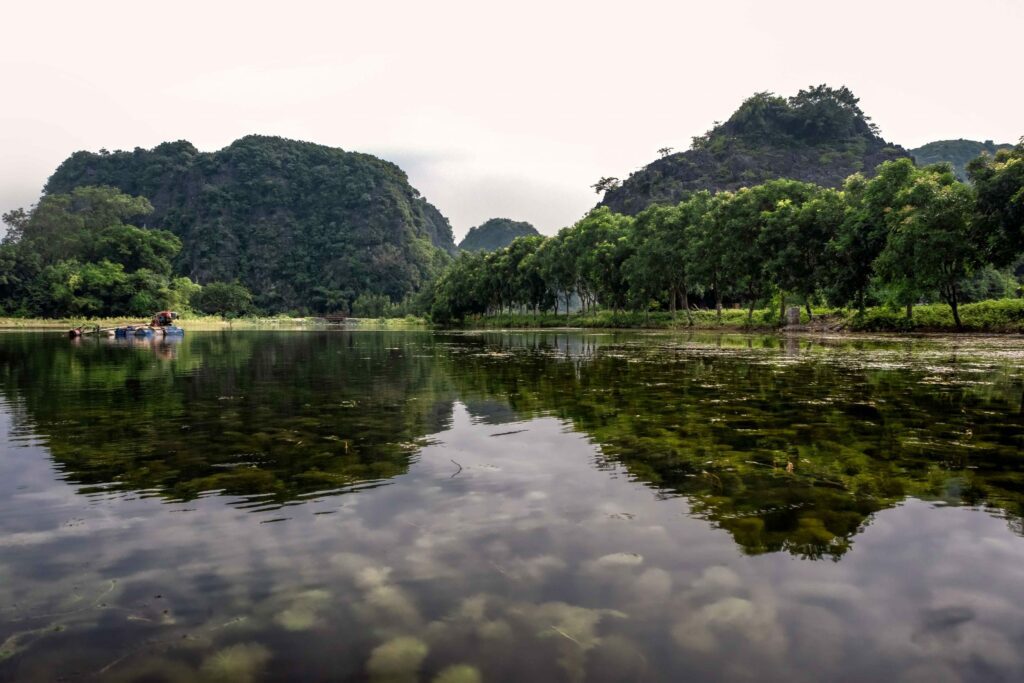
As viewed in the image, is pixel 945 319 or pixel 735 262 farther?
pixel 735 262

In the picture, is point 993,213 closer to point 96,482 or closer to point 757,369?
point 757,369

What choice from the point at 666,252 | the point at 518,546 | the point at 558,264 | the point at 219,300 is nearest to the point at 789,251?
the point at 666,252

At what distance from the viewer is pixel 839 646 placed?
3855mm

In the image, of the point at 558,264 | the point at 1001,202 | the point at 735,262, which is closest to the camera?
the point at 1001,202

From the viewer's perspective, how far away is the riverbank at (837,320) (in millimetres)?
43000

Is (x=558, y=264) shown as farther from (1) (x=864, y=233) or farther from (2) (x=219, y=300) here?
(2) (x=219, y=300)

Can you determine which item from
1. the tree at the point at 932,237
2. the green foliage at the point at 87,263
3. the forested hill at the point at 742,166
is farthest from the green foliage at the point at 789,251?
the forested hill at the point at 742,166

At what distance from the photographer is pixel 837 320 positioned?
60000 mm

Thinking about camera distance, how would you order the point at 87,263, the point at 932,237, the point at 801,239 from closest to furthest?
the point at 932,237 < the point at 801,239 < the point at 87,263

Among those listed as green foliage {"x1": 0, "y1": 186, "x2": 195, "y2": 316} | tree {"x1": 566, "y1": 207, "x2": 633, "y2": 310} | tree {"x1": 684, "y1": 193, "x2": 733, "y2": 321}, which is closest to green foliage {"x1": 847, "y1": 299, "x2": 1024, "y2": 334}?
tree {"x1": 684, "y1": 193, "x2": 733, "y2": 321}

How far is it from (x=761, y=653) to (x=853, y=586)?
1.35m

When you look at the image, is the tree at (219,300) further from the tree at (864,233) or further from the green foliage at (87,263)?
the tree at (864,233)

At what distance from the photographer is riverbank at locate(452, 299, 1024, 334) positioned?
43.0 metres

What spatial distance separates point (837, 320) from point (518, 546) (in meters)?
63.2
